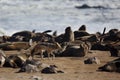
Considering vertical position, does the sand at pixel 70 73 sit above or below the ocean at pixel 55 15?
below

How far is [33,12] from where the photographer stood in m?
32.5

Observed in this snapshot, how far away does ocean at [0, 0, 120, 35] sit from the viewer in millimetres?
27844

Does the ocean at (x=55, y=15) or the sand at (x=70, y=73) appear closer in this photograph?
the sand at (x=70, y=73)

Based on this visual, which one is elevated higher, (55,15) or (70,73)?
(55,15)

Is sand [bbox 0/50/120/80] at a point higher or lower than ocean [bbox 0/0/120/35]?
lower

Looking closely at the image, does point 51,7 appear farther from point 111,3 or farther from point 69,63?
point 69,63

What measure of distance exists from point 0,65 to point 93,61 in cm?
277

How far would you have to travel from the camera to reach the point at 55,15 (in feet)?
103

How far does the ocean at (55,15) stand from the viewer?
27844 millimetres

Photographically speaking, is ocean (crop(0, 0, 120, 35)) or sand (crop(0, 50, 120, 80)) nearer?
sand (crop(0, 50, 120, 80))

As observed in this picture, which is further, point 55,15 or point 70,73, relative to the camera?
point 55,15

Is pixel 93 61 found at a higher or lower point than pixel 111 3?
lower

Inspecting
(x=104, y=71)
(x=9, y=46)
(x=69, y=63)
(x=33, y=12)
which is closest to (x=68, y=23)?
(x=33, y=12)

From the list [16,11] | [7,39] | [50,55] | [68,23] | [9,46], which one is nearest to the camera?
[50,55]
